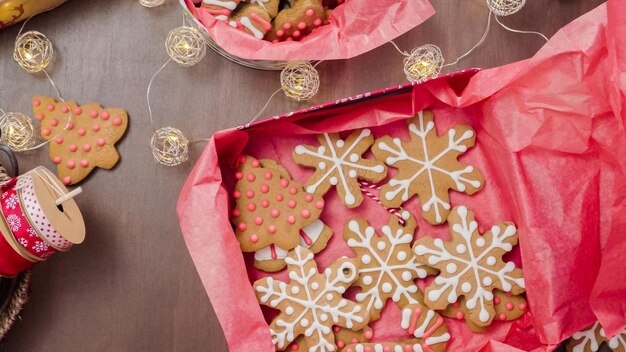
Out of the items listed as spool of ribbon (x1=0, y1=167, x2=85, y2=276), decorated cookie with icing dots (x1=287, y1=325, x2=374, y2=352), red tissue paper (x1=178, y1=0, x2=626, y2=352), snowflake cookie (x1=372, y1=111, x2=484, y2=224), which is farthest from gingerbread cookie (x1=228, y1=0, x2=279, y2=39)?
decorated cookie with icing dots (x1=287, y1=325, x2=374, y2=352)

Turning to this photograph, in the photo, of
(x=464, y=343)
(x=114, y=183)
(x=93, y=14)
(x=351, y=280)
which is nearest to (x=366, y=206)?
(x=351, y=280)

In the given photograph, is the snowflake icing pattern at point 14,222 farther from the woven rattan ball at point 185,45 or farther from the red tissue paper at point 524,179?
the woven rattan ball at point 185,45

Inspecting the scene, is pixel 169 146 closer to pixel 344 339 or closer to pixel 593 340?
pixel 344 339

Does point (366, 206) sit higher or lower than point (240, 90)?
lower

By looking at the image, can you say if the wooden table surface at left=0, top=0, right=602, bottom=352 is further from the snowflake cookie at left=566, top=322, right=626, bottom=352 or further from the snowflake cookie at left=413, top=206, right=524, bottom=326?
the snowflake cookie at left=566, top=322, right=626, bottom=352

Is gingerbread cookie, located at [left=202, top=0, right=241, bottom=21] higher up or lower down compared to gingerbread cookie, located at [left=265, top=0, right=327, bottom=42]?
higher up

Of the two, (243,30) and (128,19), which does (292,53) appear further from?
(128,19)

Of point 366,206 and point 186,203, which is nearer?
point 186,203
